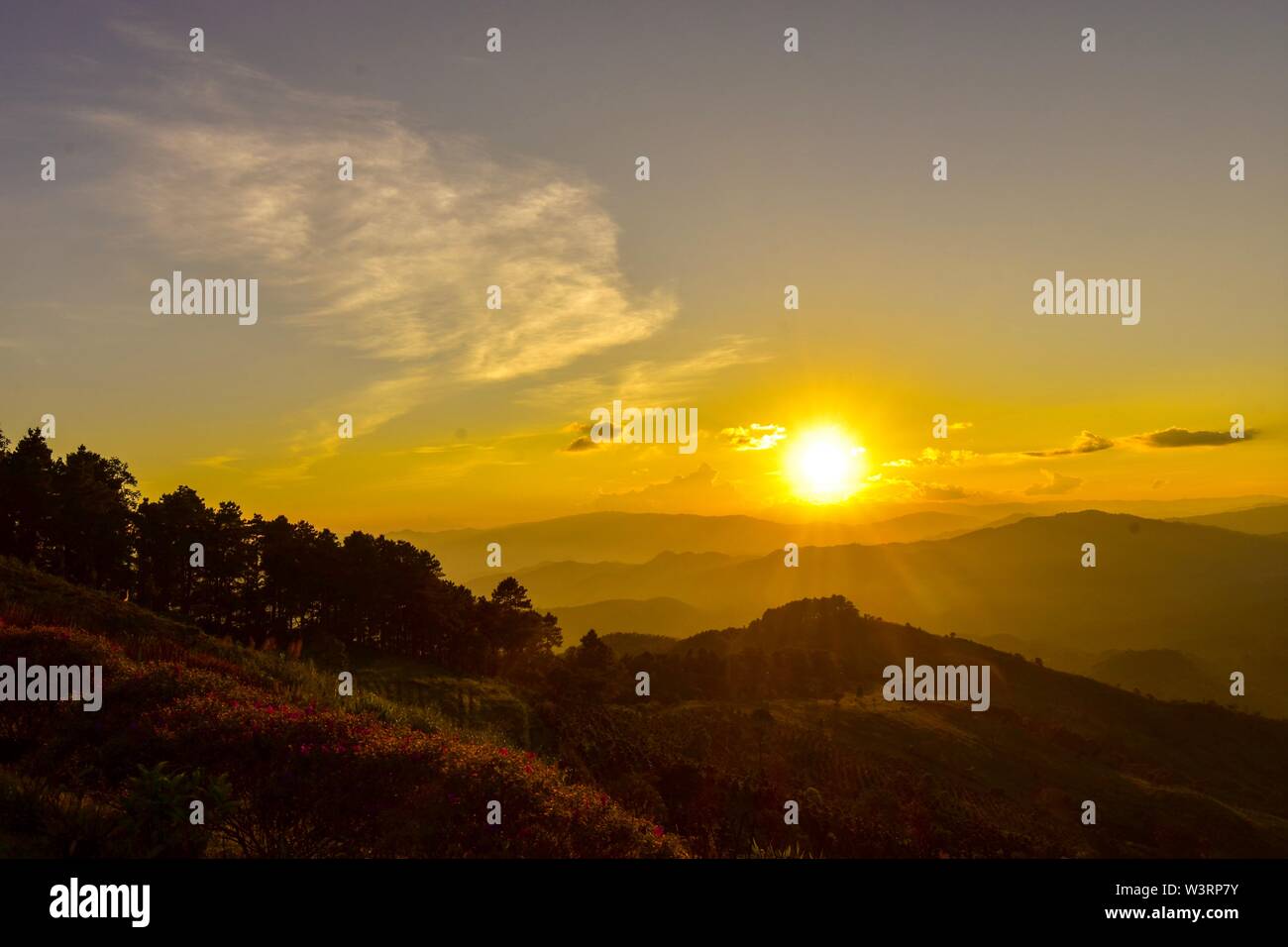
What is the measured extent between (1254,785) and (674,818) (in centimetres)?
6107

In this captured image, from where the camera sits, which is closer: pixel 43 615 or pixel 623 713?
pixel 43 615

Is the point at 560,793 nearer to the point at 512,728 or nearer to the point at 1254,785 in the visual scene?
the point at 512,728

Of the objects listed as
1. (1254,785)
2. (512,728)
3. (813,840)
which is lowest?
(1254,785)

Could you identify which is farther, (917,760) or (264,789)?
(917,760)

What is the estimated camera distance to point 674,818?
19.2 meters

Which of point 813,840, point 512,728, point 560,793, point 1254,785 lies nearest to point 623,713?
point 512,728

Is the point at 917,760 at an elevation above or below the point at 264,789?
below

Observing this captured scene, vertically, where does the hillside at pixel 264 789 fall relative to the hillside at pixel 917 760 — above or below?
above

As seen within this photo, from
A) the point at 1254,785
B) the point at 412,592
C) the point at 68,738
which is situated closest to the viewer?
the point at 68,738

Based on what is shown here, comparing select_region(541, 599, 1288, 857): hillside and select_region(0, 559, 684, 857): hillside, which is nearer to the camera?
select_region(0, 559, 684, 857): hillside

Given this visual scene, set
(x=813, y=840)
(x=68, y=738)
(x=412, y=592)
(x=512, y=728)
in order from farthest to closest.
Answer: (x=412, y=592) < (x=512, y=728) < (x=813, y=840) < (x=68, y=738)

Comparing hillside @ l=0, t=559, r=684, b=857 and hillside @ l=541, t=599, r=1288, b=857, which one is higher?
hillside @ l=0, t=559, r=684, b=857

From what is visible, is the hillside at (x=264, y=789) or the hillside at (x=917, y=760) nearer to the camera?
the hillside at (x=264, y=789)
